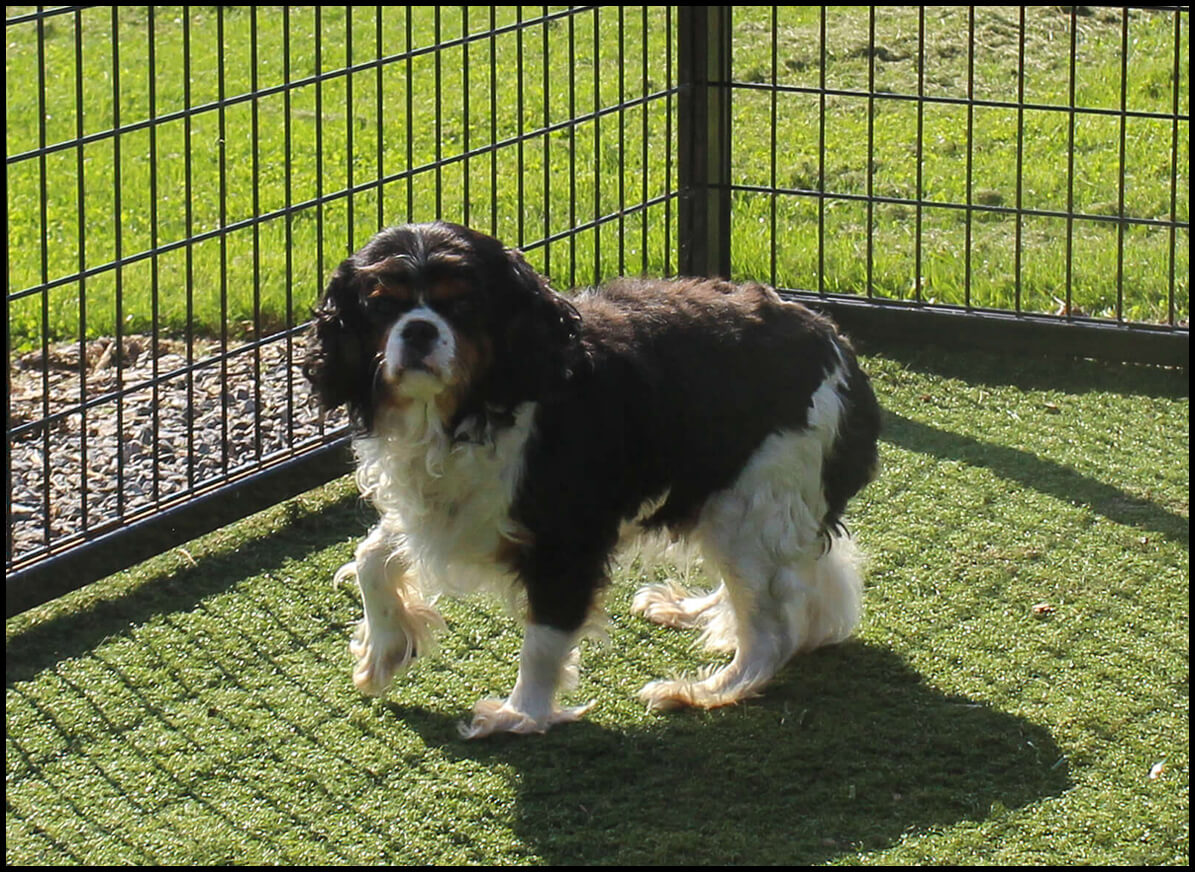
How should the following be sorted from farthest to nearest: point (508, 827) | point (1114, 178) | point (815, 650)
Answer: point (1114, 178)
point (815, 650)
point (508, 827)

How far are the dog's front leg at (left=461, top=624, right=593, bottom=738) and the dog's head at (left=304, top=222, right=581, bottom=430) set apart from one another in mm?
543

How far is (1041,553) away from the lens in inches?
211

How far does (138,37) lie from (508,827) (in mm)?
8883

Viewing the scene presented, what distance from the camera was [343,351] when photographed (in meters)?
4.11

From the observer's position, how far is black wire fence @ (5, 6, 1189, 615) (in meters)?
5.51

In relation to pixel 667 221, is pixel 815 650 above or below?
below

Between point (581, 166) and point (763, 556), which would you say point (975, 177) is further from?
point (763, 556)

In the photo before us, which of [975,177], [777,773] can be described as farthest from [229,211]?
[777,773]

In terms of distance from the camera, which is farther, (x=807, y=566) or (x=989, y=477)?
(x=989, y=477)

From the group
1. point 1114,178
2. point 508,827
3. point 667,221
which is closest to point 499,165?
point 667,221

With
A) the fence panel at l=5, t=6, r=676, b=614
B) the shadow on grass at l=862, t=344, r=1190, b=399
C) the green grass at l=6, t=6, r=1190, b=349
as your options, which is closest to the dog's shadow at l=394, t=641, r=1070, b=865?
the fence panel at l=5, t=6, r=676, b=614

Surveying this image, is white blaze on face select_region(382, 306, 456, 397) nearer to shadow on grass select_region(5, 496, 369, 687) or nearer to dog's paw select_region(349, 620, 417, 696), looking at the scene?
dog's paw select_region(349, 620, 417, 696)

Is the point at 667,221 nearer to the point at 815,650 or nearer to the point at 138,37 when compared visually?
the point at 815,650

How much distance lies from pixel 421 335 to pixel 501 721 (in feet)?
3.08
